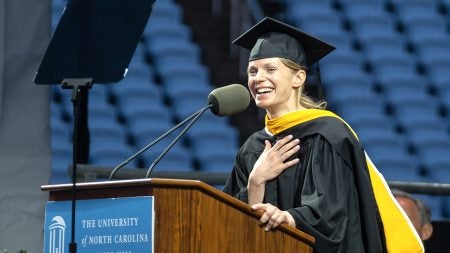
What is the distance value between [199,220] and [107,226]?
0.89 feet

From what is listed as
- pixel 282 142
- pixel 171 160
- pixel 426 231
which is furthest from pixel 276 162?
pixel 171 160

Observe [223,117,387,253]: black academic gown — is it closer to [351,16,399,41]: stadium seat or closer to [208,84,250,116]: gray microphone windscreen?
[208,84,250,116]: gray microphone windscreen

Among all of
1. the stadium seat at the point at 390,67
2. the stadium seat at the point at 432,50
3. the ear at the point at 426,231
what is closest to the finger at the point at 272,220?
the ear at the point at 426,231

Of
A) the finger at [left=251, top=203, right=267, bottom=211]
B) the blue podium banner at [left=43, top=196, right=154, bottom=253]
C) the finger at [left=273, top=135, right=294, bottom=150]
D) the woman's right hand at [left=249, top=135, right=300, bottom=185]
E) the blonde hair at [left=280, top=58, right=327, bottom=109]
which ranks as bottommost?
the blue podium banner at [left=43, top=196, right=154, bottom=253]

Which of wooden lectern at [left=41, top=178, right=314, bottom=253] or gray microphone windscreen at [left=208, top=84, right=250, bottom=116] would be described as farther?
gray microphone windscreen at [left=208, top=84, right=250, bottom=116]

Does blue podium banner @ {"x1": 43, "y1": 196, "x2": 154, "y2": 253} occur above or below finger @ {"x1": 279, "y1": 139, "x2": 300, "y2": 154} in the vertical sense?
below

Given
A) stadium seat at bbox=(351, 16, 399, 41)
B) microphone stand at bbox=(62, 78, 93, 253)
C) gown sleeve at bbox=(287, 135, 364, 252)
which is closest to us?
microphone stand at bbox=(62, 78, 93, 253)

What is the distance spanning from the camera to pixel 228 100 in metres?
3.93

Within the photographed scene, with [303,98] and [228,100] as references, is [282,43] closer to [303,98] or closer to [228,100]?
[303,98]

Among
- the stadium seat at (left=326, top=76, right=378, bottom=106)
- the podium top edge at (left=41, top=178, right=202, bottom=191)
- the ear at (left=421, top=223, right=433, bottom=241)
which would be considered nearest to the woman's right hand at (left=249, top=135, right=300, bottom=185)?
the podium top edge at (left=41, top=178, right=202, bottom=191)

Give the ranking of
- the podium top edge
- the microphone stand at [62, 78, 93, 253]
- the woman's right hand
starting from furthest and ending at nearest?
the woman's right hand < the microphone stand at [62, 78, 93, 253] < the podium top edge

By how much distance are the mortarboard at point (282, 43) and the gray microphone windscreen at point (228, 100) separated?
230 millimetres

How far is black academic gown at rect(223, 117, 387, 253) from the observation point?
3873 millimetres

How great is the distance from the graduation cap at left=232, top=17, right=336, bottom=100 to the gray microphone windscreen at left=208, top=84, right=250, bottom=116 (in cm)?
23
